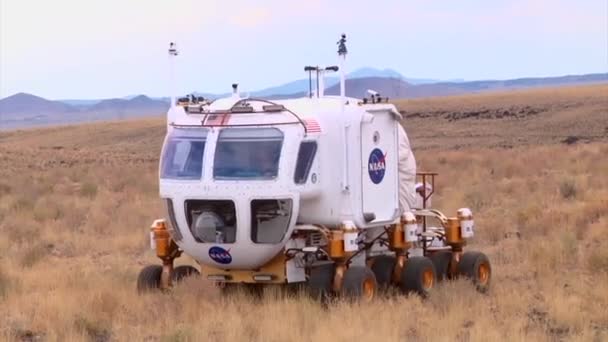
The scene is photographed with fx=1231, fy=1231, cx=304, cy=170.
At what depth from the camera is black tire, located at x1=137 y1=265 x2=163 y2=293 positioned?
14.3 m

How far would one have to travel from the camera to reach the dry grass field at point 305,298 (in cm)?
1155

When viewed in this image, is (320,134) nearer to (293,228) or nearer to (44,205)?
(293,228)

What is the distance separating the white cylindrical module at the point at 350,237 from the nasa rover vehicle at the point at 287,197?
0.04 feet

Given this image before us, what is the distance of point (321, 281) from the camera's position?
1311 centimetres

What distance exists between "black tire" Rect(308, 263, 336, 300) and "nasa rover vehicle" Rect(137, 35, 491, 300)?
0.04ft

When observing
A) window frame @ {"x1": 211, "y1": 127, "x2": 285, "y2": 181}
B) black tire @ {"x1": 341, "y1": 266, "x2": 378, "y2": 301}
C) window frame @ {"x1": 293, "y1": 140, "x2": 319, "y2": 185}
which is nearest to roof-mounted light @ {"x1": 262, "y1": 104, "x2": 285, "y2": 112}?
window frame @ {"x1": 211, "y1": 127, "x2": 285, "y2": 181}

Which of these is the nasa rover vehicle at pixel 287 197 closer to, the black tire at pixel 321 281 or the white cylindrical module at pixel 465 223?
the black tire at pixel 321 281

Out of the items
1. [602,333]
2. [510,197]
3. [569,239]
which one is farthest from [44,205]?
[602,333]

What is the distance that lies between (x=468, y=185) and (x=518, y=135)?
2841 cm

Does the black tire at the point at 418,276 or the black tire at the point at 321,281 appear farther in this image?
the black tire at the point at 418,276

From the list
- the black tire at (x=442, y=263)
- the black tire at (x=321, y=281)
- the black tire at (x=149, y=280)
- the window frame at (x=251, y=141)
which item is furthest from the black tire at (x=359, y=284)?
the black tire at (x=149, y=280)

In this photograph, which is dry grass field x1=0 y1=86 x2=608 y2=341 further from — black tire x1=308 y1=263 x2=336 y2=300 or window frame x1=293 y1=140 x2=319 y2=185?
window frame x1=293 y1=140 x2=319 y2=185

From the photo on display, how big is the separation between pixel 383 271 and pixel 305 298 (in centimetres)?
155

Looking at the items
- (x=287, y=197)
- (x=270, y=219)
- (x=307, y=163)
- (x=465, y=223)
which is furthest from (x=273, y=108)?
(x=465, y=223)
